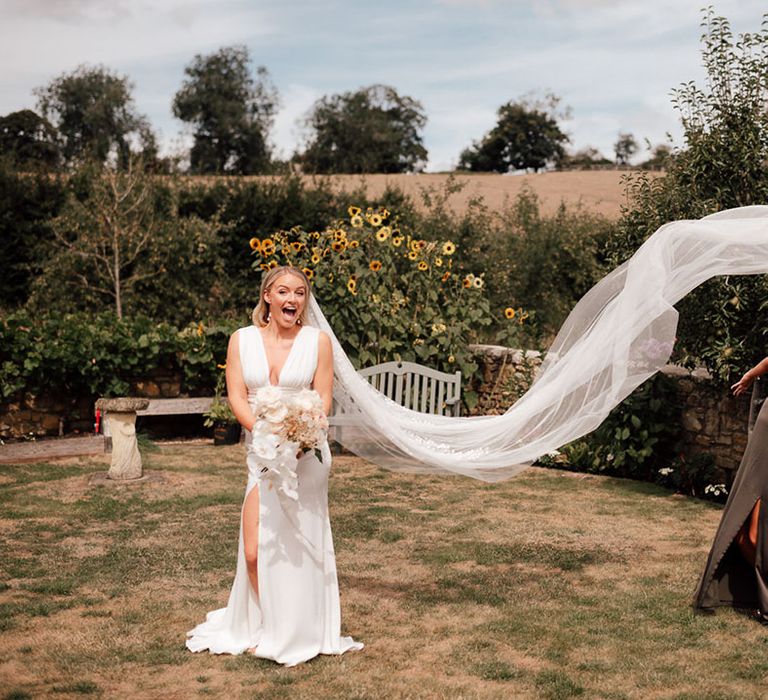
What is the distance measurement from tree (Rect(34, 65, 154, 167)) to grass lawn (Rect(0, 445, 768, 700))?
144 ft

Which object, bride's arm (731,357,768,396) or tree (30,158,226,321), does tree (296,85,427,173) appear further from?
bride's arm (731,357,768,396)

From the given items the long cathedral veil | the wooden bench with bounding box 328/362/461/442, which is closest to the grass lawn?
the long cathedral veil

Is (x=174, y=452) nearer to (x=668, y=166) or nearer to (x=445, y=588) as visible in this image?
(x=445, y=588)

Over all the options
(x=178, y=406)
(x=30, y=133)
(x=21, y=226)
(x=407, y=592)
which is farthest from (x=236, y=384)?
(x=30, y=133)

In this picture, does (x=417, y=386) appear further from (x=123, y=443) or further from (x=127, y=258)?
(x=127, y=258)

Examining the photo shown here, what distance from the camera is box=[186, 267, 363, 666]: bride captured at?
5016 mm

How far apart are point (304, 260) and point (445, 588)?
254 inches

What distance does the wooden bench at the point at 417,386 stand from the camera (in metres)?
11.3

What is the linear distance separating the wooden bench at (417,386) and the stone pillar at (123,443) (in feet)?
8.42

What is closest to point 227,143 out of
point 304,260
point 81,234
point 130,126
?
point 130,126

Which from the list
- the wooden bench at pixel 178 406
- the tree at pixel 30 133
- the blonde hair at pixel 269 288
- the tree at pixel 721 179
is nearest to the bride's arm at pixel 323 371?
the blonde hair at pixel 269 288

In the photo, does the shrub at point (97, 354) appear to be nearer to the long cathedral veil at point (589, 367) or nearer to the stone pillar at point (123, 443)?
the stone pillar at point (123, 443)

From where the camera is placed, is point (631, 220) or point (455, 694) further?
point (631, 220)

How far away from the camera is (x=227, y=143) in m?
50.2
